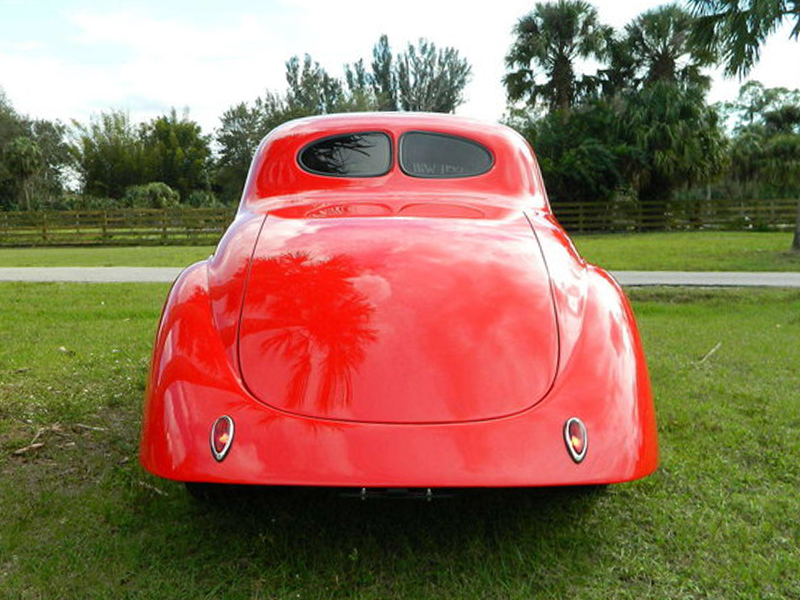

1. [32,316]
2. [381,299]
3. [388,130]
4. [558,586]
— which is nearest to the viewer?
[558,586]

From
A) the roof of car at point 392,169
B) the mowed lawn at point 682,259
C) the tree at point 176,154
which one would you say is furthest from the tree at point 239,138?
the roof of car at point 392,169

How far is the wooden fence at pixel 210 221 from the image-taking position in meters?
24.4

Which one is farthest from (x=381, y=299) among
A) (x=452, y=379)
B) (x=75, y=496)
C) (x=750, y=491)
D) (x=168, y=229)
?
(x=168, y=229)

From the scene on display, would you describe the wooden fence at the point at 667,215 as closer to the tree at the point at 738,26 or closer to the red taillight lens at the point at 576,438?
the tree at the point at 738,26

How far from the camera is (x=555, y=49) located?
2686 centimetres

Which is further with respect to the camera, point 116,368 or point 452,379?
point 116,368

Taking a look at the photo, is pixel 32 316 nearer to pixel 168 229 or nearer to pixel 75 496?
pixel 75 496

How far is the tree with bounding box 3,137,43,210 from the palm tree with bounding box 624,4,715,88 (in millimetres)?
36700

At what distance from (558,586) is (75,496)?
1850mm

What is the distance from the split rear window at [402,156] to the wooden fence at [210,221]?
2129 cm

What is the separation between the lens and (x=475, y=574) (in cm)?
215

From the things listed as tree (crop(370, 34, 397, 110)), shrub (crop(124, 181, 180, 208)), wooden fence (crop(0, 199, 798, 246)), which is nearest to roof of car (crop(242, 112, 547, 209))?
wooden fence (crop(0, 199, 798, 246))

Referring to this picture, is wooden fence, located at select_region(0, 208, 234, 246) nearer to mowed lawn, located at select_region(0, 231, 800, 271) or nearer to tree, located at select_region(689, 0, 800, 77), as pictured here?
mowed lawn, located at select_region(0, 231, 800, 271)

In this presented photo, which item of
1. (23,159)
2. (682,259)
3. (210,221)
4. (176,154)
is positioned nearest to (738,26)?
(682,259)
